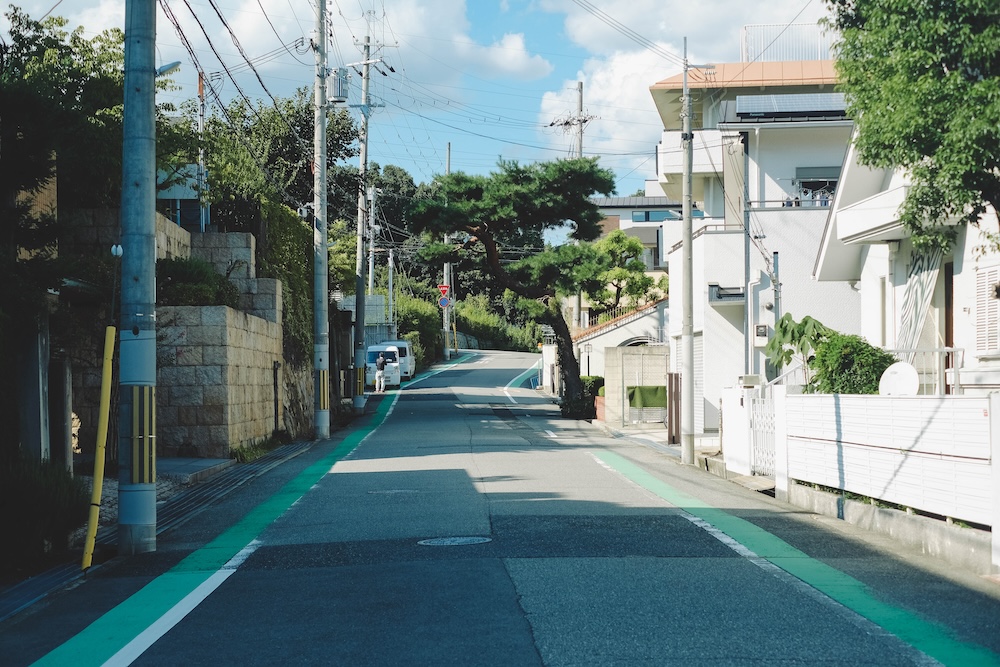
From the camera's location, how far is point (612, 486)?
49.0ft

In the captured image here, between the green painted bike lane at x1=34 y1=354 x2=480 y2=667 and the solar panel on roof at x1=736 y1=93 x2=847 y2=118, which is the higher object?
the solar panel on roof at x1=736 y1=93 x2=847 y2=118

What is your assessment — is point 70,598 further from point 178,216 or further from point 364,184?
point 364,184

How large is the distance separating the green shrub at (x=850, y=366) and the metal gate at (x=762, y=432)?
105 centimetres

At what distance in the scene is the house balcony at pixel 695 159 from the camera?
32.6 m

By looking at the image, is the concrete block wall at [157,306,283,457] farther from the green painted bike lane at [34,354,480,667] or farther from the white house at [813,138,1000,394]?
the white house at [813,138,1000,394]

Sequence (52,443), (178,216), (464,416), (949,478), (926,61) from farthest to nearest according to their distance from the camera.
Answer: (464,416), (178,216), (52,443), (926,61), (949,478)

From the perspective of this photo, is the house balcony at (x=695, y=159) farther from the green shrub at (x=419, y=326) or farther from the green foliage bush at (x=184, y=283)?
the green shrub at (x=419, y=326)

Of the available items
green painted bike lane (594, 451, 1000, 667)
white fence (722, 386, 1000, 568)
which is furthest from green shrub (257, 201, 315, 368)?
green painted bike lane (594, 451, 1000, 667)

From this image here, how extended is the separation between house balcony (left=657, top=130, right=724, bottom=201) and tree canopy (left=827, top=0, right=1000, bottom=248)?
19.2 metres

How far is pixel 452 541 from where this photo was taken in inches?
392

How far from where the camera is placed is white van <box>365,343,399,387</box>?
5309cm

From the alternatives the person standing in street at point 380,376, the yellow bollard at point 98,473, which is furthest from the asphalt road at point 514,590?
the person standing in street at point 380,376

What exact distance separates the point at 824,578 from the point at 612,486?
6.86 metres

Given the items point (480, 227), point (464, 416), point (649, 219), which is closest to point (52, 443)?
point (464, 416)
